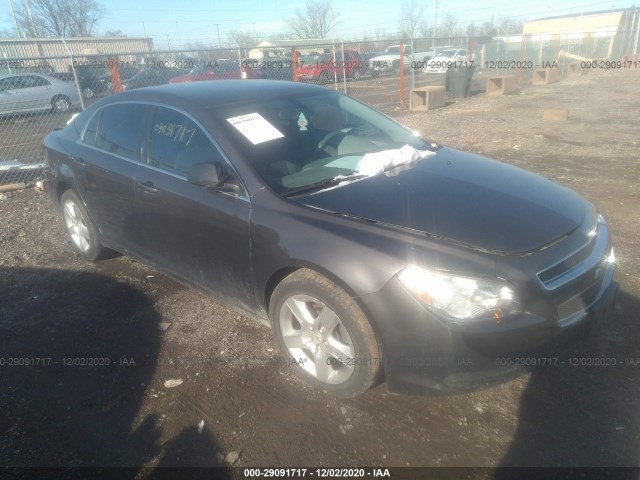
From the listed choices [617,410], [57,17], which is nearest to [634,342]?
[617,410]

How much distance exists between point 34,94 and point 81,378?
1501cm

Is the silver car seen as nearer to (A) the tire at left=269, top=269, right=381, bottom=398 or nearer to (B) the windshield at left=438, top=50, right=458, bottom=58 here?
(A) the tire at left=269, top=269, right=381, bottom=398

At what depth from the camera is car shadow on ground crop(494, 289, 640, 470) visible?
2.26 m

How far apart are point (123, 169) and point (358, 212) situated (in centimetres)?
208

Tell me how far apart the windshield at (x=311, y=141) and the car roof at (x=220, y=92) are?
0.34 ft

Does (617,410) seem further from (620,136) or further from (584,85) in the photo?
(584,85)

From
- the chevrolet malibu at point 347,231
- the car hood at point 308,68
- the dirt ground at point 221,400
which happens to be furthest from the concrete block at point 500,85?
the chevrolet malibu at point 347,231

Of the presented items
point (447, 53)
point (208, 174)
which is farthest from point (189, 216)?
point (447, 53)

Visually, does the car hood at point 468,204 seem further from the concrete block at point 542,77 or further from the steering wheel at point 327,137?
the concrete block at point 542,77

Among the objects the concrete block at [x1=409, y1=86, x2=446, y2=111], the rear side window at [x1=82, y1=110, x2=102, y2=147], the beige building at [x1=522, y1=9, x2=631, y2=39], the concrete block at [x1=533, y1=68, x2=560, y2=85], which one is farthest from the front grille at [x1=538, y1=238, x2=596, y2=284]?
the beige building at [x1=522, y1=9, x2=631, y2=39]

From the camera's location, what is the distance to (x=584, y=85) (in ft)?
61.8

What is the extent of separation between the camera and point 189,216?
10.4ft

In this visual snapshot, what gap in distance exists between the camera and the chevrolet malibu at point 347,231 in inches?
88.2

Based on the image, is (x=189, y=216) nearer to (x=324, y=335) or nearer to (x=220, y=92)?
(x=220, y=92)
